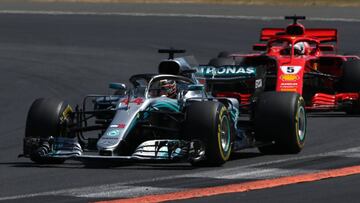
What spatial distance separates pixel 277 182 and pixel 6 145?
16.8ft

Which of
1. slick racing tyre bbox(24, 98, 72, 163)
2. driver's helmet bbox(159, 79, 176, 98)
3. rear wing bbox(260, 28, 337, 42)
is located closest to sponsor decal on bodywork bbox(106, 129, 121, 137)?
slick racing tyre bbox(24, 98, 72, 163)

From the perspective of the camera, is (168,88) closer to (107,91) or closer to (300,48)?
(300,48)

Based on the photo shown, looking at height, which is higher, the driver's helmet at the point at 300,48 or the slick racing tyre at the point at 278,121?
the driver's helmet at the point at 300,48

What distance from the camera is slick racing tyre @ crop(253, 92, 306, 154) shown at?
1315 cm

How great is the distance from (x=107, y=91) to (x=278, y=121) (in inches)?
352

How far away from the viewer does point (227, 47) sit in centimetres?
2889

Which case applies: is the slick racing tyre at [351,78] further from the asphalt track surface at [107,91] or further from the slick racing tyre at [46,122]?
the slick racing tyre at [46,122]

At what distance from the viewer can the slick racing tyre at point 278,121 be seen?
13148 millimetres

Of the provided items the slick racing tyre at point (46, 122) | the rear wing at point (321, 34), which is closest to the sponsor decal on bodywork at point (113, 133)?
the slick racing tyre at point (46, 122)

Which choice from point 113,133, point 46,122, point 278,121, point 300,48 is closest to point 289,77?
point 300,48

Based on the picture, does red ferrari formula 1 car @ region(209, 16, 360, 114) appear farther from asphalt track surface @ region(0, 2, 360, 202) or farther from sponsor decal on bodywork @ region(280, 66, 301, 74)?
asphalt track surface @ region(0, 2, 360, 202)

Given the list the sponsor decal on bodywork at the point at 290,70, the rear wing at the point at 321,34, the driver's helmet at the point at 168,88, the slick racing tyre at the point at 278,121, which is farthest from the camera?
the rear wing at the point at 321,34

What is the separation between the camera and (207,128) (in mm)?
12117

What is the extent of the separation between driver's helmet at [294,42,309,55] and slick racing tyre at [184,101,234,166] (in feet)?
23.7
